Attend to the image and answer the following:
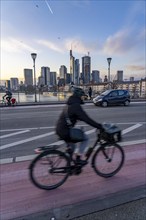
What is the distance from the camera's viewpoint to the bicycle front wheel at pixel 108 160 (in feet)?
12.6

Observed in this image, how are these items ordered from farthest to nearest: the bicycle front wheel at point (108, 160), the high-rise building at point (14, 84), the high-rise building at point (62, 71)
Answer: the high-rise building at point (62, 71) → the high-rise building at point (14, 84) → the bicycle front wheel at point (108, 160)

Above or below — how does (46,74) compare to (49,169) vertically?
above

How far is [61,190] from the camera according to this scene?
3463 millimetres

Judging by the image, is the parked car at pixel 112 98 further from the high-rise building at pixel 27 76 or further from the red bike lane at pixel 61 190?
the high-rise building at pixel 27 76

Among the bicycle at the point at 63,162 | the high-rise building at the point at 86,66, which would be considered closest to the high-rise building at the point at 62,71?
the high-rise building at the point at 86,66

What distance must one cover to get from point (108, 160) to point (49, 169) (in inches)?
47.4

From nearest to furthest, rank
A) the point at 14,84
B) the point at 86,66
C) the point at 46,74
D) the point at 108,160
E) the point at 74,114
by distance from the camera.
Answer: the point at 74,114, the point at 108,160, the point at 14,84, the point at 86,66, the point at 46,74

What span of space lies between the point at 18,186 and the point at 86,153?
134 centimetres

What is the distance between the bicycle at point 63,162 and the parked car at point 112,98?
1405 centimetres

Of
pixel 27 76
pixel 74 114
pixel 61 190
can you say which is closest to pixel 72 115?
pixel 74 114

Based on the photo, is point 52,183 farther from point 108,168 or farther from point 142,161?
point 142,161

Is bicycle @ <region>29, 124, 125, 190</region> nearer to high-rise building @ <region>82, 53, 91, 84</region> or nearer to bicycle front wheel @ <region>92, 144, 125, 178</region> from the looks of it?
bicycle front wheel @ <region>92, 144, 125, 178</region>

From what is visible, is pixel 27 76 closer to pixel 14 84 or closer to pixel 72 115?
pixel 14 84

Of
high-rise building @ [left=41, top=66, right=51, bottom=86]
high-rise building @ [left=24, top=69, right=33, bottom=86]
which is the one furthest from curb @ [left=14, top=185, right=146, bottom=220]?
high-rise building @ [left=41, top=66, right=51, bottom=86]
